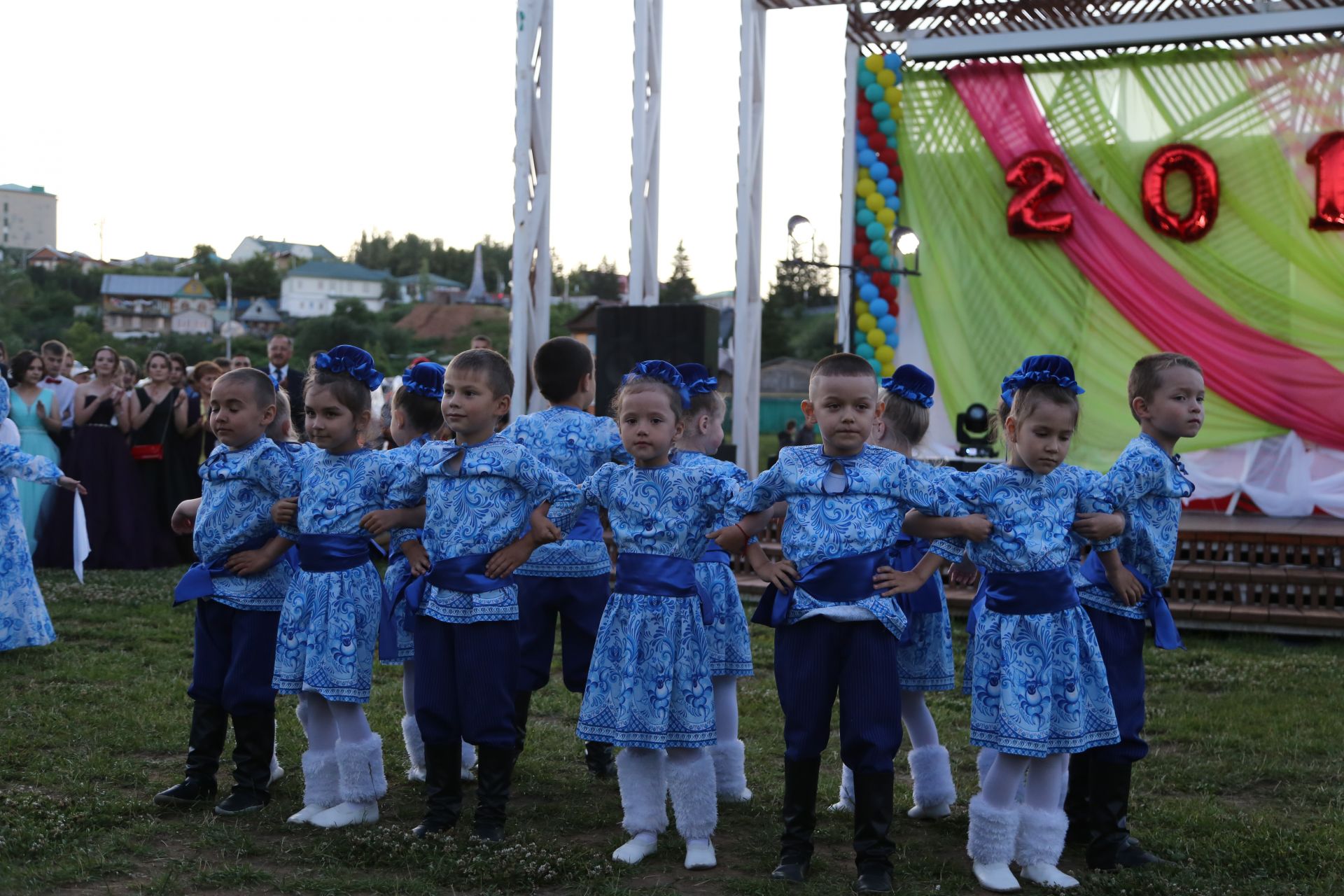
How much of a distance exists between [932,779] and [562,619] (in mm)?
1425

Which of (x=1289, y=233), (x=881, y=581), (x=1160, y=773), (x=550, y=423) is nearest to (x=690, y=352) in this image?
(x=550, y=423)

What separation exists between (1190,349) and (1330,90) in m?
2.43

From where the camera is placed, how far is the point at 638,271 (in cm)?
1136

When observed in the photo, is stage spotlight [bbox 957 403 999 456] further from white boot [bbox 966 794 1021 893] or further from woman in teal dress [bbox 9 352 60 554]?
white boot [bbox 966 794 1021 893]

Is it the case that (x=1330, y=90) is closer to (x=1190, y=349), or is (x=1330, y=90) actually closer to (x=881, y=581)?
(x=1190, y=349)

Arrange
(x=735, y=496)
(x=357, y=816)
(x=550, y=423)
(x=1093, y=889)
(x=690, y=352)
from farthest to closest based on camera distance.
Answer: (x=690, y=352)
(x=550, y=423)
(x=357, y=816)
(x=735, y=496)
(x=1093, y=889)

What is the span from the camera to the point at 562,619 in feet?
16.0

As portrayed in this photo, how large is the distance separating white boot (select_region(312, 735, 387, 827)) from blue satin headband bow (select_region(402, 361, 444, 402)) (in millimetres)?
1217

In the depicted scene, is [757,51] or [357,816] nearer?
[357,816]

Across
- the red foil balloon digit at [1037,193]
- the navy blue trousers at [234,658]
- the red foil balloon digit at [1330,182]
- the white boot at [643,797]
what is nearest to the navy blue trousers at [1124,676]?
the white boot at [643,797]

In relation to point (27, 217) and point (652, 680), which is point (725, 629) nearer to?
point (652, 680)

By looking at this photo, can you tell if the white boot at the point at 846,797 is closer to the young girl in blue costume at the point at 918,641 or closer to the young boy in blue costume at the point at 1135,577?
the young girl in blue costume at the point at 918,641

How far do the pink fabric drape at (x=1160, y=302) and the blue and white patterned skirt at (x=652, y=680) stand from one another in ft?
28.3

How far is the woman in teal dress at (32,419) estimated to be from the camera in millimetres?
10273
